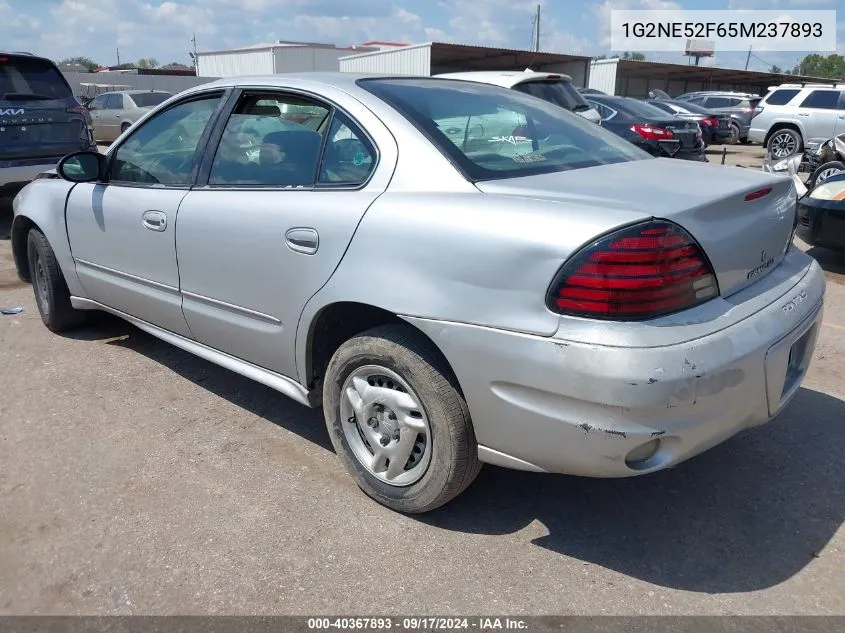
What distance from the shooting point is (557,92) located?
1000cm

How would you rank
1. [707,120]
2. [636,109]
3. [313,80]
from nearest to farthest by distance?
1. [313,80]
2. [636,109]
3. [707,120]

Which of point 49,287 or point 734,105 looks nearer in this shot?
point 49,287

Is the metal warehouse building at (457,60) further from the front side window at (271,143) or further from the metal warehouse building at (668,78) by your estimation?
the front side window at (271,143)

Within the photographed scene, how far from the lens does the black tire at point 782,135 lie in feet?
52.4

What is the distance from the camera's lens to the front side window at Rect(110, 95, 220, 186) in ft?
11.3

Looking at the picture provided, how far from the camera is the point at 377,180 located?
2627 millimetres

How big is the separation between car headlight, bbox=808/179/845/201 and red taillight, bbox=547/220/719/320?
16.4 feet

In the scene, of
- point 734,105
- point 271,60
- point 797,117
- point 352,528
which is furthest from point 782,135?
point 271,60

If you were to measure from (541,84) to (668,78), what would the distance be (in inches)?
1387

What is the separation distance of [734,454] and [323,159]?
87.3 inches

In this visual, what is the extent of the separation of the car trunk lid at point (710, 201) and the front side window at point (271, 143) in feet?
2.83

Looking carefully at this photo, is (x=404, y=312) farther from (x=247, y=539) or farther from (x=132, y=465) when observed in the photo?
(x=132, y=465)

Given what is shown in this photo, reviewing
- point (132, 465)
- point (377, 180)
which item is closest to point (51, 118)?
point (132, 465)

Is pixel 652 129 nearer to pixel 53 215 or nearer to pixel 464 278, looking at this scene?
pixel 53 215
